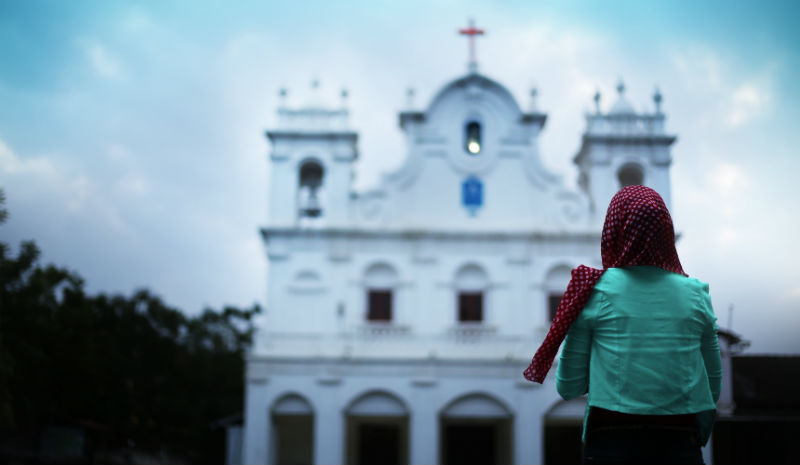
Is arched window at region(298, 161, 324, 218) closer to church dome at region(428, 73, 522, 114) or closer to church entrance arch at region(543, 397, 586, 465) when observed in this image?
church dome at region(428, 73, 522, 114)

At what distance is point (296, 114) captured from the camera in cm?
2141

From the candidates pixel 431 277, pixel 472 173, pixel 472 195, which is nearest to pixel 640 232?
pixel 431 277

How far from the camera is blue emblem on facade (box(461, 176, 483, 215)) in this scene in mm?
20719

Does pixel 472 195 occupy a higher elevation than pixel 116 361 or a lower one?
higher

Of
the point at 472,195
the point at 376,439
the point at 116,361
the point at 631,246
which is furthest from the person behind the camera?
the point at 116,361

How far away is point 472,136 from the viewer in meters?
21.2

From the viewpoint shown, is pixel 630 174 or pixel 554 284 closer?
pixel 554 284

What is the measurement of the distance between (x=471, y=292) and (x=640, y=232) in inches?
696

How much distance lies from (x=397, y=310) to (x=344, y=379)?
7.10ft

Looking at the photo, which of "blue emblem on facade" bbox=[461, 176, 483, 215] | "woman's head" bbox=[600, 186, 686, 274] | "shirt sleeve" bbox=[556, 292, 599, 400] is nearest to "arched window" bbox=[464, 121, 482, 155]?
"blue emblem on facade" bbox=[461, 176, 483, 215]

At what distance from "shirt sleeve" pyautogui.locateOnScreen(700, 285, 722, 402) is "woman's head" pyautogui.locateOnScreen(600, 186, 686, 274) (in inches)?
6.3

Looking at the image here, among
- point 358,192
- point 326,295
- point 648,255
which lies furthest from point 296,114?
point 648,255

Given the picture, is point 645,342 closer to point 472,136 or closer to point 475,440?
point 472,136

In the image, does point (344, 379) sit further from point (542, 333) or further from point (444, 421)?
point (542, 333)
